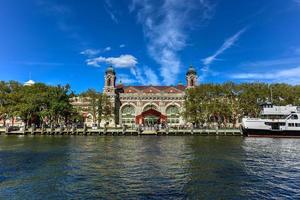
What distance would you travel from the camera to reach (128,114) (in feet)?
345

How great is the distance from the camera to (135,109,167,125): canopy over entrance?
8881 cm

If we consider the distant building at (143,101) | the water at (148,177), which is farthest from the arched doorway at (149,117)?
the water at (148,177)

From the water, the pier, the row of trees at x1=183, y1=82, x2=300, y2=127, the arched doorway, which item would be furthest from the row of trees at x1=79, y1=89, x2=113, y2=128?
the water

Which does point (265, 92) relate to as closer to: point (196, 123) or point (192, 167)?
point (196, 123)

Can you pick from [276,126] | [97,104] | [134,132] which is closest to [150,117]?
[97,104]

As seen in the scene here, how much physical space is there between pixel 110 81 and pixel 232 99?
48.1m

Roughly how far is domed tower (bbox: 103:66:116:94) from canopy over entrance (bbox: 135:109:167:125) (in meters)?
19.3

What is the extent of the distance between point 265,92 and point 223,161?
52.1 m

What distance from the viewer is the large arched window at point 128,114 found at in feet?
344

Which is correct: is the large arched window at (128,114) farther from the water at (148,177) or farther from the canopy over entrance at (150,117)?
the water at (148,177)

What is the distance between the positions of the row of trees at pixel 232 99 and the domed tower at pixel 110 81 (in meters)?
34.3

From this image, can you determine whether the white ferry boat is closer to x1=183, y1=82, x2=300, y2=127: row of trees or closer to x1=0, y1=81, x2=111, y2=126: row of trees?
x1=183, y1=82, x2=300, y2=127: row of trees

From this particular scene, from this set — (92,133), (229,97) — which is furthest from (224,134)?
(92,133)

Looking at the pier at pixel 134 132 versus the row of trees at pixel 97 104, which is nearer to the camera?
the pier at pixel 134 132
